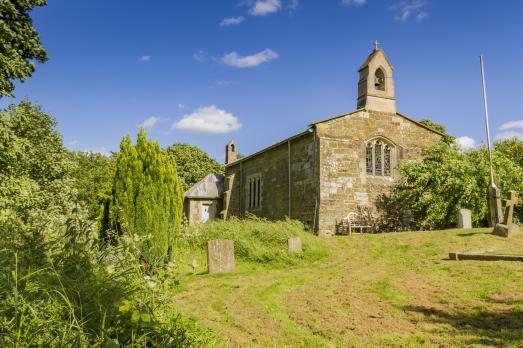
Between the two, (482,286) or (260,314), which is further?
(482,286)

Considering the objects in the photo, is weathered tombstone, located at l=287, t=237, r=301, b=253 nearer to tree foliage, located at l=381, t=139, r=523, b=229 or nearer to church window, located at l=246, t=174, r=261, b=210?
tree foliage, located at l=381, t=139, r=523, b=229

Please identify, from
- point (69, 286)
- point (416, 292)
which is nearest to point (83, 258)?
point (69, 286)

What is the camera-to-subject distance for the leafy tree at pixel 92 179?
1275 inches

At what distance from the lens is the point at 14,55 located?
551 inches

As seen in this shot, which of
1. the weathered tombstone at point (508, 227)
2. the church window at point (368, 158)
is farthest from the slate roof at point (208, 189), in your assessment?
the weathered tombstone at point (508, 227)

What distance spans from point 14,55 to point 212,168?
37.8 m

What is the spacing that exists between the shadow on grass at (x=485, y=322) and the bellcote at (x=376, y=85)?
1550cm

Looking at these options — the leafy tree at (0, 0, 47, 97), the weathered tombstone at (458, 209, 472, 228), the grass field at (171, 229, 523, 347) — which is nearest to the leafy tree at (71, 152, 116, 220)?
the leafy tree at (0, 0, 47, 97)

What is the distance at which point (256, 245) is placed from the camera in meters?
14.7

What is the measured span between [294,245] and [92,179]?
24630mm

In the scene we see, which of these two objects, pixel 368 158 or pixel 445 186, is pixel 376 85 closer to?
pixel 368 158

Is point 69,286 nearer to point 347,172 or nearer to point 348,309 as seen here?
point 348,309

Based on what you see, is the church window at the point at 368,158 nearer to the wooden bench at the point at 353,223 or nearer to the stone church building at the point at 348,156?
the stone church building at the point at 348,156

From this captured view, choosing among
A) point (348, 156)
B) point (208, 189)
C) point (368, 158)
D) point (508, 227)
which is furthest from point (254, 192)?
point (508, 227)
